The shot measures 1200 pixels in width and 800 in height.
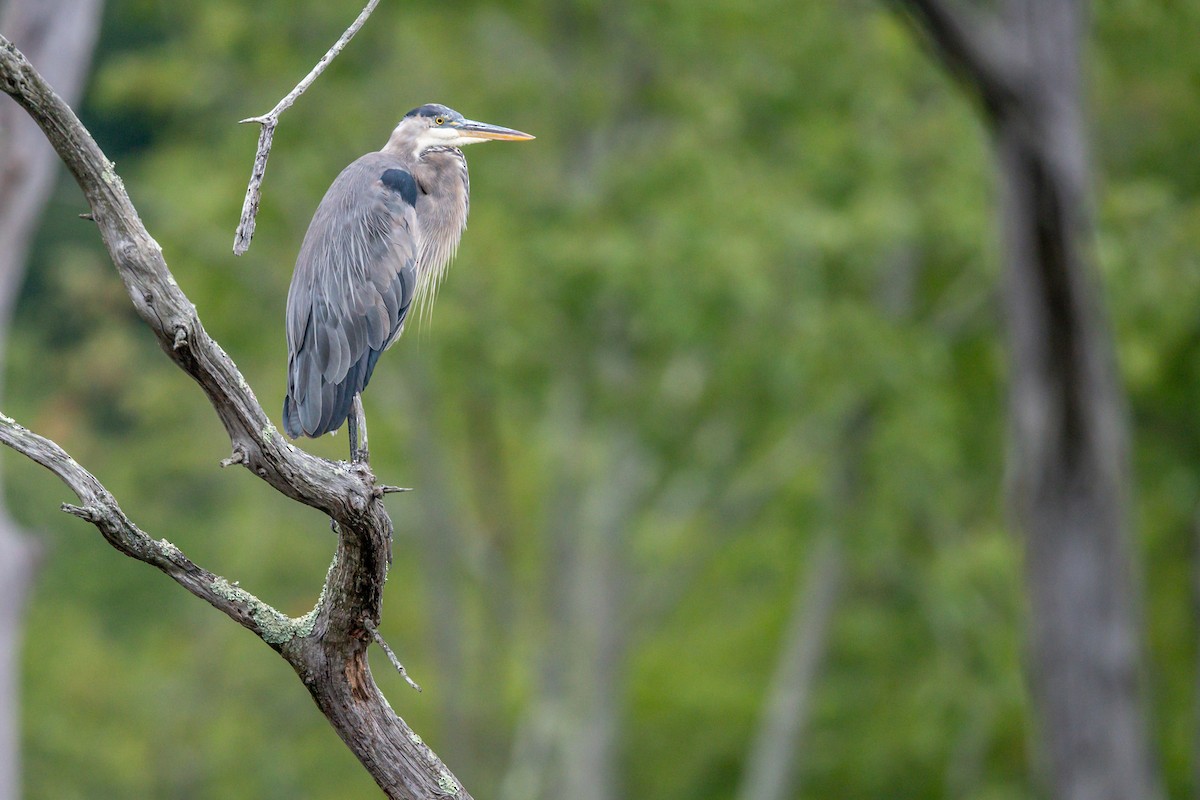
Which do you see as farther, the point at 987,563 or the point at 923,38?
the point at 987,563

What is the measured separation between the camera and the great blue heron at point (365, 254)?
9.39ft

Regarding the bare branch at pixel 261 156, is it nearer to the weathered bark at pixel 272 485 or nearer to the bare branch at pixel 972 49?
the weathered bark at pixel 272 485

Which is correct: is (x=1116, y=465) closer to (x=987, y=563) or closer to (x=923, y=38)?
(x=923, y=38)

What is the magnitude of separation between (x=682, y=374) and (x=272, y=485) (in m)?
8.85

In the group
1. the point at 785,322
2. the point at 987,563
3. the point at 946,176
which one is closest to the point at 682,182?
the point at 785,322

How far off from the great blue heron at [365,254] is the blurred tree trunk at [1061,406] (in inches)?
96.2

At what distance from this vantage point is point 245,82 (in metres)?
10.5

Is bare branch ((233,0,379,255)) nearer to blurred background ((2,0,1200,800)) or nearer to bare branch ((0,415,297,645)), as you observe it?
bare branch ((0,415,297,645))

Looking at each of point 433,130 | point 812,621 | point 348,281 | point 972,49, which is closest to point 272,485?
point 348,281

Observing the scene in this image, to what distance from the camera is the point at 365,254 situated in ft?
9.77

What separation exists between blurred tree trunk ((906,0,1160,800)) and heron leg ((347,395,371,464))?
285cm

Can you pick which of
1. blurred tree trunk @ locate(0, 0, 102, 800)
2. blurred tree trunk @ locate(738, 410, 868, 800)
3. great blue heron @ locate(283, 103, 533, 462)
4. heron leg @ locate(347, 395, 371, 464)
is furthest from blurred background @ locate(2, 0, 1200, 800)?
heron leg @ locate(347, 395, 371, 464)

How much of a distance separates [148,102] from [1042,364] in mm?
8620

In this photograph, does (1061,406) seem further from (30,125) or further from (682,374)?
(682,374)
